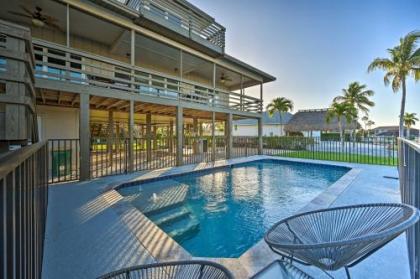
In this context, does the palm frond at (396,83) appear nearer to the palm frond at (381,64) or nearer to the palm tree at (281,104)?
the palm frond at (381,64)

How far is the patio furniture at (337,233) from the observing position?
1.35 metres

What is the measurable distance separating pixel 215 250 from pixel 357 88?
28.9m

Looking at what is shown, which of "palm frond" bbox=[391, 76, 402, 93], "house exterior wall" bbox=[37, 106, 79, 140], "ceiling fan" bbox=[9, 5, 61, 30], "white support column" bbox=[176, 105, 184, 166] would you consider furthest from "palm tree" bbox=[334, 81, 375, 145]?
"ceiling fan" bbox=[9, 5, 61, 30]

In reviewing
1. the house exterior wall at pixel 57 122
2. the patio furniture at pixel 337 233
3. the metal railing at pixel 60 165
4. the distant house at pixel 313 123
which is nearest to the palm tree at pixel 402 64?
the distant house at pixel 313 123

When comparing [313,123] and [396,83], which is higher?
[396,83]

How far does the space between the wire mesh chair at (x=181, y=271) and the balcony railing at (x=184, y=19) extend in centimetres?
851

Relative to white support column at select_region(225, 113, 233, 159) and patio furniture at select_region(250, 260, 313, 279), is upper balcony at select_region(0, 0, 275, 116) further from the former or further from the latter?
patio furniture at select_region(250, 260, 313, 279)

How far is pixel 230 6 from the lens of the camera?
33.7ft

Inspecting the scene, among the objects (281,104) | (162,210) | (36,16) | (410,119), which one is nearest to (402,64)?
(281,104)

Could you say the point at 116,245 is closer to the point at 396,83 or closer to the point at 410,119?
the point at 396,83

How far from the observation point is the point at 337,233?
6.30 ft

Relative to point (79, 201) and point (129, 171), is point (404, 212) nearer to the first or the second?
point (79, 201)

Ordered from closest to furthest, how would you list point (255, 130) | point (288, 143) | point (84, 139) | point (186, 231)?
point (186, 231) < point (84, 139) < point (288, 143) < point (255, 130)

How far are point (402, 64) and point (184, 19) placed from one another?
54.5ft
